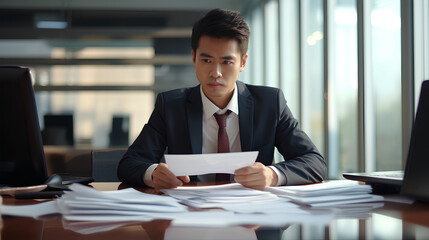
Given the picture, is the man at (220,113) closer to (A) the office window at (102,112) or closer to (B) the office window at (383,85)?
(B) the office window at (383,85)

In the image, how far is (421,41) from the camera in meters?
2.87

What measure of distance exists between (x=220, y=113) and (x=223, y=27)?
0.39m

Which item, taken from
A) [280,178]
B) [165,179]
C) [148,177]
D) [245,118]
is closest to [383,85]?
[245,118]

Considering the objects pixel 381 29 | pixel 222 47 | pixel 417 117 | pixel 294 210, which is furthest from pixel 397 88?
pixel 294 210

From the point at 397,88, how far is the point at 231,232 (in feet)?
9.03

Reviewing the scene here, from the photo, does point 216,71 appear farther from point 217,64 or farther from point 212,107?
point 212,107

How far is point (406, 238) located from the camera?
66 centimetres

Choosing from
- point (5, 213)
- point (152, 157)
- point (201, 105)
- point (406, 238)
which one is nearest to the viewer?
point (406, 238)

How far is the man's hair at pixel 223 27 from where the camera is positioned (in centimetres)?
189

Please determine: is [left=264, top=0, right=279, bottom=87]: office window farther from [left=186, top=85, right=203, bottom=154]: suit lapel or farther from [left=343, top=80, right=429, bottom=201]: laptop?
[left=343, top=80, right=429, bottom=201]: laptop

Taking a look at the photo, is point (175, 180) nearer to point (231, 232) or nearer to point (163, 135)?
point (231, 232)

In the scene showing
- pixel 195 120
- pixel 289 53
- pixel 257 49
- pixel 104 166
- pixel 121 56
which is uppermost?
pixel 257 49

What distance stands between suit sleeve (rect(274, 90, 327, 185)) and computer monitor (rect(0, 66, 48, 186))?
71cm

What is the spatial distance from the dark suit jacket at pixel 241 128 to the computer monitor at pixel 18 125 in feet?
2.02
